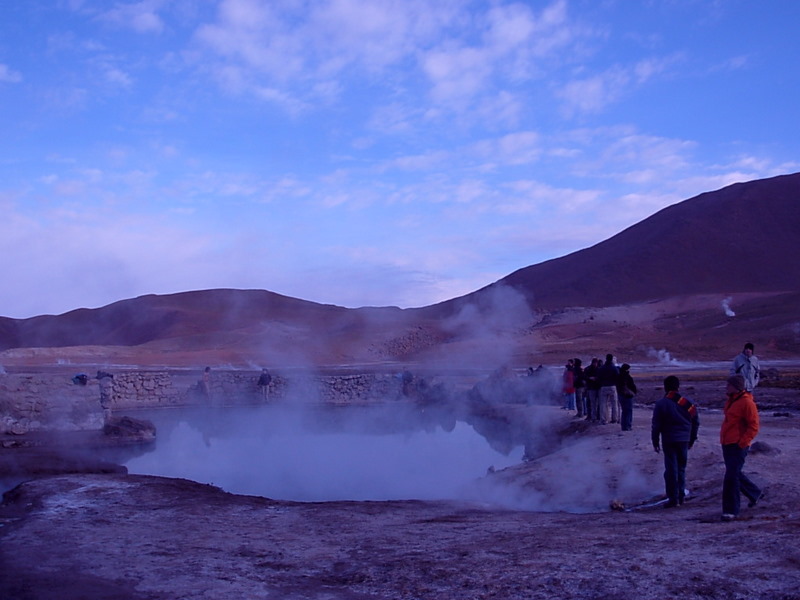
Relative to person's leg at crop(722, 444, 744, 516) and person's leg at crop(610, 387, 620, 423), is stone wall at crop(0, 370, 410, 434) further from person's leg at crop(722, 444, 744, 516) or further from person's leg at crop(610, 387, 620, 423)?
person's leg at crop(722, 444, 744, 516)

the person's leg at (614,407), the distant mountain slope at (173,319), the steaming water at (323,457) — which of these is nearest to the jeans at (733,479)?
the steaming water at (323,457)

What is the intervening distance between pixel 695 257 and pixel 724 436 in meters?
98.3

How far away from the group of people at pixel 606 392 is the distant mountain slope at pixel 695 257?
74.7 m

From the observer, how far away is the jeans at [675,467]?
9.37 meters

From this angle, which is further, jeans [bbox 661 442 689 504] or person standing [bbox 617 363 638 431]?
person standing [bbox 617 363 638 431]

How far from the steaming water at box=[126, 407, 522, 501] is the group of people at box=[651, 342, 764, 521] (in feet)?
12.0

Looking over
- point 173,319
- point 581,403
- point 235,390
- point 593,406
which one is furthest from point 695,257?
point 593,406

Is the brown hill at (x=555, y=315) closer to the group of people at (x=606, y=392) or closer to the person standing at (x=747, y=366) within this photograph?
the group of people at (x=606, y=392)

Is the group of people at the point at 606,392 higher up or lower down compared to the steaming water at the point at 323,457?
higher up

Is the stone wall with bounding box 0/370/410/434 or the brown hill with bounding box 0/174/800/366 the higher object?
the brown hill with bounding box 0/174/800/366

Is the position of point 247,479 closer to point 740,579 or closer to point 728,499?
point 728,499

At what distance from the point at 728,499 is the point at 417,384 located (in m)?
23.2

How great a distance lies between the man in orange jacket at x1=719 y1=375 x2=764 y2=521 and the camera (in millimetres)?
7969

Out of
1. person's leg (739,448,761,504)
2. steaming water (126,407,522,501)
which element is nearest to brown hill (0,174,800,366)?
steaming water (126,407,522,501)
